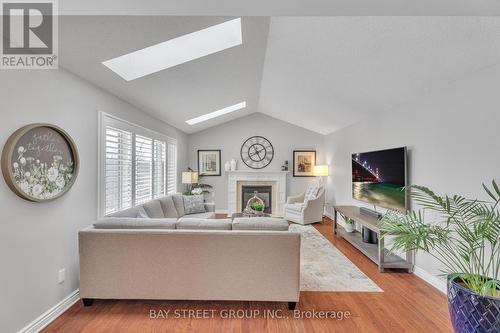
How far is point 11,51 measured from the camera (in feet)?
6.40

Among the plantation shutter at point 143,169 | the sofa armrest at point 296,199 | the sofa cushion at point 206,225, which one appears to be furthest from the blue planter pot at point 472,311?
the sofa armrest at point 296,199

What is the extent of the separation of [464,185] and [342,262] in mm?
1840

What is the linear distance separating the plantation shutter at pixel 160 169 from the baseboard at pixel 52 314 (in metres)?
2.53

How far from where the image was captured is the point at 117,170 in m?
3.50

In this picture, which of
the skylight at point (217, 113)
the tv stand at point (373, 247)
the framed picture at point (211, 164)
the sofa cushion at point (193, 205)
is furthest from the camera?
the framed picture at point (211, 164)

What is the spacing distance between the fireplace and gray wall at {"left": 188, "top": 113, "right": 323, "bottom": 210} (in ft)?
1.75

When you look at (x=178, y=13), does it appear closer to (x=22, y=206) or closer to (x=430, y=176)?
(x=22, y=206)

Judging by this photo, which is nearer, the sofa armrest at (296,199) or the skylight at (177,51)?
the skylight at (177,51)

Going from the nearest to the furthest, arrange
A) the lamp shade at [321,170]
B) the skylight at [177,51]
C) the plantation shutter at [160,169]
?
the skylight at [177,51]
the plantation shutter at [160,169]
the lamp shade at [321,170]

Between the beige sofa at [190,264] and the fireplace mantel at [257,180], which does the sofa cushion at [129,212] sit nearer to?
the beige sofa at [190,264]

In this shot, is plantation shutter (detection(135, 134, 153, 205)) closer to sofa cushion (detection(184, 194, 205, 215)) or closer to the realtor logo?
sofa cushion (detection(184, 194, 205, 215))

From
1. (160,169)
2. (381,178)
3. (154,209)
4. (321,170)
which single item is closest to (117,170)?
(154,209)

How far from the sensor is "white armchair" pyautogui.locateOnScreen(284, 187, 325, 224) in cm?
586

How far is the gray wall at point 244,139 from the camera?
723 cm
